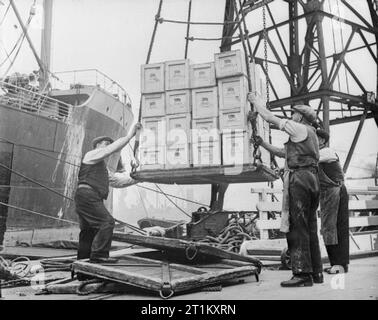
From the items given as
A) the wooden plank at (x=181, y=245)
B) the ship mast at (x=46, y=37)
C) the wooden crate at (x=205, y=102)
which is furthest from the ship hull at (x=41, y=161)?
the wooden plank at (x=181, y=245)

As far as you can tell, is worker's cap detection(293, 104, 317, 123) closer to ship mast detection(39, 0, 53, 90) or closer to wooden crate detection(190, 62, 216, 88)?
wooden crate detection(190, 62, 216, 88)

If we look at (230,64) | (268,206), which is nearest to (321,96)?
(268,206)

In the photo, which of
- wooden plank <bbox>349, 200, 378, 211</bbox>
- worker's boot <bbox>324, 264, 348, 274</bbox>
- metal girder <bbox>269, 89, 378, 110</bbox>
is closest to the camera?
worker's boot <bbox>324, 264, 348, 274</bbox>

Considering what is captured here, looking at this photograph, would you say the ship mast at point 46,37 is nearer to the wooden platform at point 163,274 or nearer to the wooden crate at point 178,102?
the wooden crate at point 178,102

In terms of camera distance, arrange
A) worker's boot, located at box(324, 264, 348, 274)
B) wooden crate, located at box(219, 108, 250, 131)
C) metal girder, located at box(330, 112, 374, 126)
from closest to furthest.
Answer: worker's boot, located at box(324, 264, 348, 274)
wooden crate, located at box(219, 108, 250, 131)
metal girder, located at box(330, 112, 374, 126)

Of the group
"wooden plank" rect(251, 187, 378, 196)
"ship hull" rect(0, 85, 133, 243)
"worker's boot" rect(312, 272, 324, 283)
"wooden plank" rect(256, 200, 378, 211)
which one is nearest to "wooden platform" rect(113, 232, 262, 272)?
"worker's boot" rect(312, 272, 324, 283)

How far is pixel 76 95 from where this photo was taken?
1728cm

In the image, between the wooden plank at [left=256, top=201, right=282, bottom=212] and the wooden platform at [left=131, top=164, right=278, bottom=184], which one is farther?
the wooden plank at [left=256, top=201, right=282, bottom=212]

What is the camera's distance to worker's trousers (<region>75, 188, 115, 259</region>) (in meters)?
4.16

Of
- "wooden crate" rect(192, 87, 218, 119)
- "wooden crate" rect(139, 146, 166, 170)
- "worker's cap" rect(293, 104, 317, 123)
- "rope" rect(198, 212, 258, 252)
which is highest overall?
"wooden crate" rect(192, 87, 218, 119)

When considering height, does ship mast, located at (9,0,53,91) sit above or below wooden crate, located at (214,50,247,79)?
above

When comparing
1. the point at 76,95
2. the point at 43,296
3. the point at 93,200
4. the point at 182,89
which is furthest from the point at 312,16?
the point at 76,95

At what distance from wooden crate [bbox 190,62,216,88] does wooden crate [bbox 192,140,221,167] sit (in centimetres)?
90

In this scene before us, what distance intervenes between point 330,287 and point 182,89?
369 centimetres
